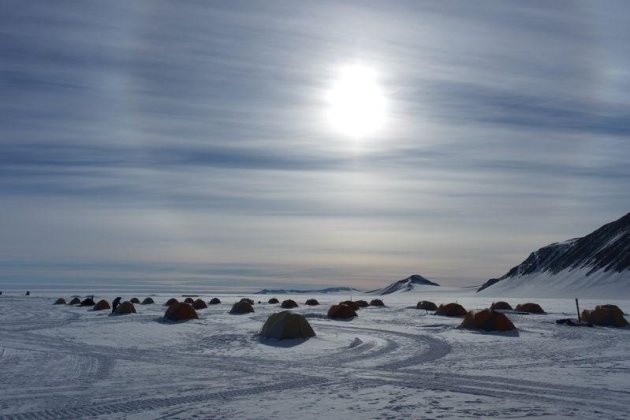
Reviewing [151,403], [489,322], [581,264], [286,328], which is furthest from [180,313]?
[581,264]

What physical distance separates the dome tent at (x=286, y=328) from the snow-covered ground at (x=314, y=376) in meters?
0.69

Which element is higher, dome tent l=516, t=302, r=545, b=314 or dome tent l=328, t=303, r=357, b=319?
dome tent l=516, t=302, r=545, b=314

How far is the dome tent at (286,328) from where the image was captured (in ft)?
89.4

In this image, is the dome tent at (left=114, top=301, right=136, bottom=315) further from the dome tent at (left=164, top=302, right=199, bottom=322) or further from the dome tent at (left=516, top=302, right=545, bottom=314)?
the dome tent at (left=516, top=302, right=545, bottom=314)

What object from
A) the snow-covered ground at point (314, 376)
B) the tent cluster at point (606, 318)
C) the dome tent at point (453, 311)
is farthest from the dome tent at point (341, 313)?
the tent cluster at point (606, 318)

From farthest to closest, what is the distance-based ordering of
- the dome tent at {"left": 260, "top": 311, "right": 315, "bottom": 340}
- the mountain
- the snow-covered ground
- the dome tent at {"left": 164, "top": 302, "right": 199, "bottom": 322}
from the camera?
the mountain, the dome tent at {"left": 164, "top": 302, "right": 199, "bottom": 322}, the dome tent at {"left": 260, "top": 311, "right": 315, "bottom": 340}, the snow-covered ground

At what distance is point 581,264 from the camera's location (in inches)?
4978

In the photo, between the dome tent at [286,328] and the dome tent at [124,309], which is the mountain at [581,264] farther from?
the dome tent at [286,328]

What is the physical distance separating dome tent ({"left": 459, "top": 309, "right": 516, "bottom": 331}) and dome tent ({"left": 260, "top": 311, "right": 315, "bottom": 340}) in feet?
35.4

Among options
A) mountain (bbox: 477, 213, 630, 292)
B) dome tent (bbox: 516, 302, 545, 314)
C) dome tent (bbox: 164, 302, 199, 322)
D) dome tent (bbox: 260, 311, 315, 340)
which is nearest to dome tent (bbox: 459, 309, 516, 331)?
dome tent (bbox: 260, 311, 315, 340)

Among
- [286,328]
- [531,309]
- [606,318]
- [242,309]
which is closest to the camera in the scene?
[286,328]

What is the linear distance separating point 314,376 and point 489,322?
61.7 feet

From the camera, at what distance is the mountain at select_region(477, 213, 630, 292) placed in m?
112

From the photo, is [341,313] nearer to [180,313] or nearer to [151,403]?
[180,313]
